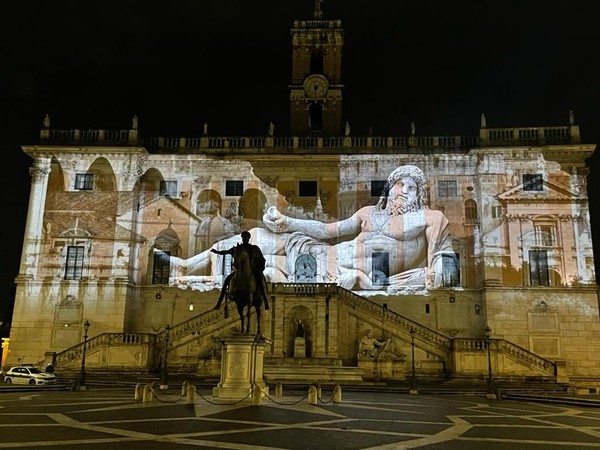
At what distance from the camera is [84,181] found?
43000mm

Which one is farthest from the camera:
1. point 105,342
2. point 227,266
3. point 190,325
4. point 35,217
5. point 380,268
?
point 35,217

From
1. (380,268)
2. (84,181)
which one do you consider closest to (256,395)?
(380,268)

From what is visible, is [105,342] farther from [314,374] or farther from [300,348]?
[314,374]

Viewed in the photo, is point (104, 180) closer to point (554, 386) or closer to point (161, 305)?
point (161, 305)

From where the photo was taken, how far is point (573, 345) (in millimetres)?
38250

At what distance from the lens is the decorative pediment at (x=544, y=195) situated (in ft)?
133

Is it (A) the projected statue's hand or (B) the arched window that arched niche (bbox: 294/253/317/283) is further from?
(B) the arched window

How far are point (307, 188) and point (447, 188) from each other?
9318mm

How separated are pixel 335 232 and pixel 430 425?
27757 millimetres

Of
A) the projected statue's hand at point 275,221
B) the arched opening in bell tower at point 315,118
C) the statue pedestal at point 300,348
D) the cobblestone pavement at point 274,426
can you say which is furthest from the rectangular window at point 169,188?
the cobblestone pavement at point 274,426

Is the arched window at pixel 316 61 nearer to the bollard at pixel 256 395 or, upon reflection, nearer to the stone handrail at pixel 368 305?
the stone handrail at pixel 368 305

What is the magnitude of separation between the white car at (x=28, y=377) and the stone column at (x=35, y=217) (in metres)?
10.4

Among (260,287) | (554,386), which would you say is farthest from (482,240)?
(260,287)

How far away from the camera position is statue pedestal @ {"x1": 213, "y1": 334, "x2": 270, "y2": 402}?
18.1 meters
